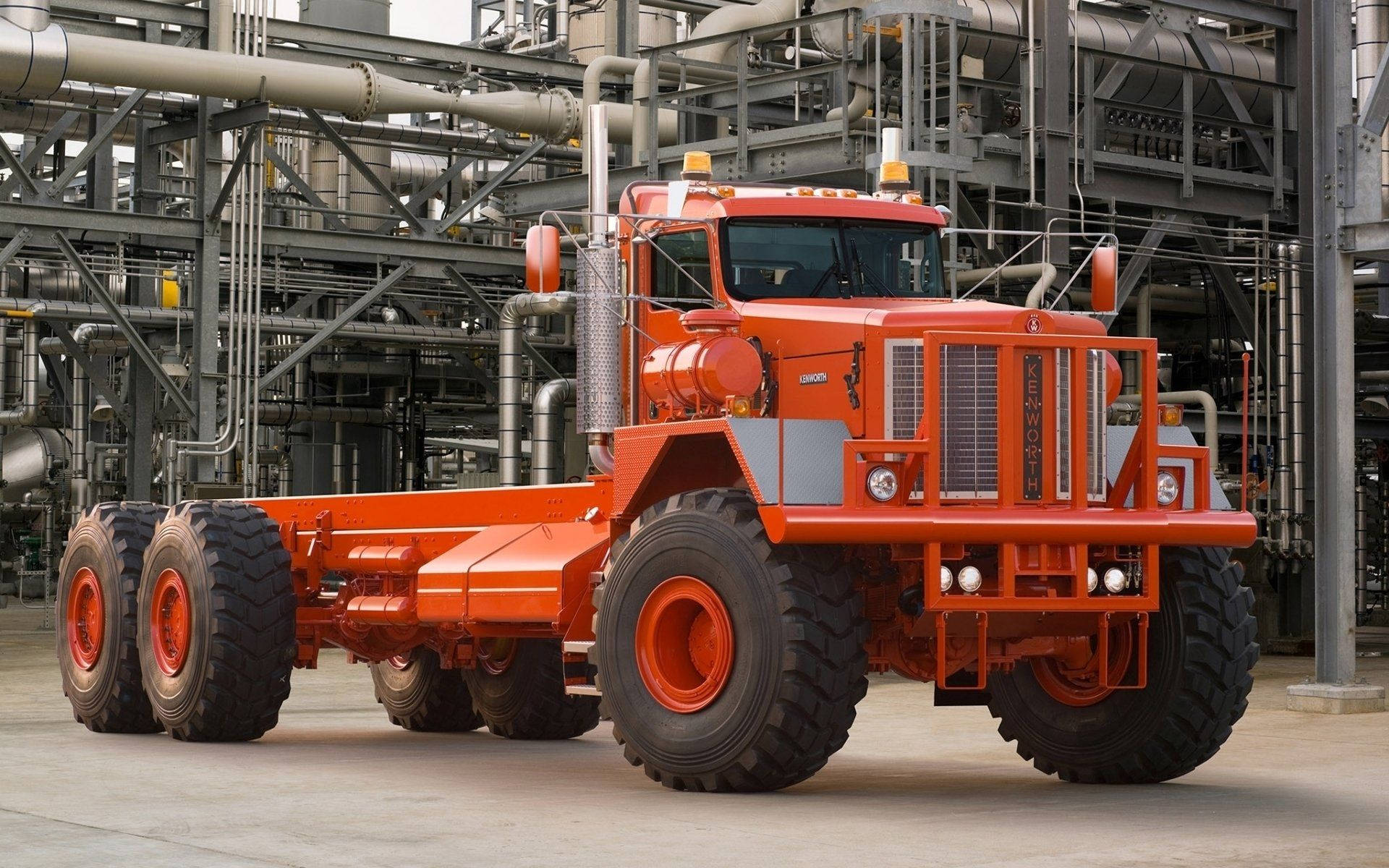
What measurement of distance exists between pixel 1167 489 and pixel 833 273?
222 cm

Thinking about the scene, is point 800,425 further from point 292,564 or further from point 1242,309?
point 1242,309

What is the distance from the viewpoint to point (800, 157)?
20.4 metres

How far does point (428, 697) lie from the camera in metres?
14.8

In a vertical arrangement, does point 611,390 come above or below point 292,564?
above

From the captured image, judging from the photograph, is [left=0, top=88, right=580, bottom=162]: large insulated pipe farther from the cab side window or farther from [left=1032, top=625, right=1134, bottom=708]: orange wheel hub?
[left=1032, top=625, right=1134, bottom=708]: orange wheel hub

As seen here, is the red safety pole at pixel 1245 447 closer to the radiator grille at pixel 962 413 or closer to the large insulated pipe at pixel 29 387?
the radiator grille at pixel 962 413

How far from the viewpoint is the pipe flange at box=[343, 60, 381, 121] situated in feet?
75.8

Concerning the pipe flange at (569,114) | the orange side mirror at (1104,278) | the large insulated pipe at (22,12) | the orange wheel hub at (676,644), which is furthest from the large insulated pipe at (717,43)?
the orange wheel hub at (676,644)

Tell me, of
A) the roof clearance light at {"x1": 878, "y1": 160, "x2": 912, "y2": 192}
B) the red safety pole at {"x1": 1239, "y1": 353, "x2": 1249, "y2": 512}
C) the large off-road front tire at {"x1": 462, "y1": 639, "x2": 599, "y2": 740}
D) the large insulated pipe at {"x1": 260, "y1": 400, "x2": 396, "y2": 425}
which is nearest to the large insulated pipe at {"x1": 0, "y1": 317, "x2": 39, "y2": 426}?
the large insulated pipe at {"x1": 260, "y1": 400, "x2": 396, "y2": 425}

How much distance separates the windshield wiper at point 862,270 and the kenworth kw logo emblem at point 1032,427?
1407 millimetres

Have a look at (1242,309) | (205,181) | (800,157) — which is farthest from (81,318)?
(1242,309)

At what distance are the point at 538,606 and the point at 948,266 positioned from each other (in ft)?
13.4

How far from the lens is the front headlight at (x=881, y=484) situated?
374 inches

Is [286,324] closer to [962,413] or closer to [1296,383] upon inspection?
[1296,383]
